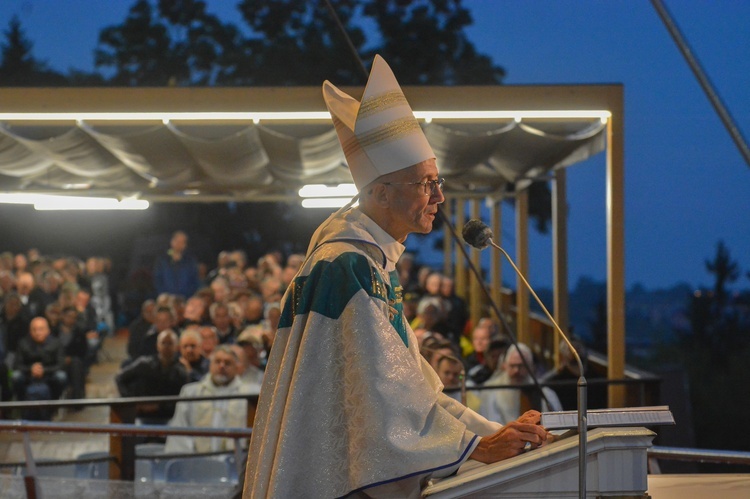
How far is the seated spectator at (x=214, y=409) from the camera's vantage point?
19.6 ft

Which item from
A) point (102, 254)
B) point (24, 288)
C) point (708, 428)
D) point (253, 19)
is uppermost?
point (253, 19)

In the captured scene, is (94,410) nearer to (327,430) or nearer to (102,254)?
(327,430)

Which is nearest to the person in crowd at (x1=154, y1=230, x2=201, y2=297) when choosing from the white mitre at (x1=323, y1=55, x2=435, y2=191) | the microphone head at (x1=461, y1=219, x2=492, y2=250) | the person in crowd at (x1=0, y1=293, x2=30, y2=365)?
the person in crowd at (x1=0, y1=293, x2=30, y2=365)

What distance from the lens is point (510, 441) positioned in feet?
8.24

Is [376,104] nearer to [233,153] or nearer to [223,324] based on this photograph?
[233,153]

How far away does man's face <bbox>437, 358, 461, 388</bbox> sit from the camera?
6.26m

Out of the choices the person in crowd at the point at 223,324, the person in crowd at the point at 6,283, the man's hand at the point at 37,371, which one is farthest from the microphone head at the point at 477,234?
the person in crowd at the point at 6,283

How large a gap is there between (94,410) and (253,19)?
2840cm

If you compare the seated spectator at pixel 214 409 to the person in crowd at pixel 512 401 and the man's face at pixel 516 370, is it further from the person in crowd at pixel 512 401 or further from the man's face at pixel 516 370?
the man's face at pixel 516 370

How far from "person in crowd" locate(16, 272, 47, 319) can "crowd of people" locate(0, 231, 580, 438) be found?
0.05 ft

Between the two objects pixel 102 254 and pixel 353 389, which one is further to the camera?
pixel 102 254

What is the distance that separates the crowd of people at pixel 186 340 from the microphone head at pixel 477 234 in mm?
2424

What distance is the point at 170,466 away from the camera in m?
5.26

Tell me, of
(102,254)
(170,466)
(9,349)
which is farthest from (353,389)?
(102,254)
